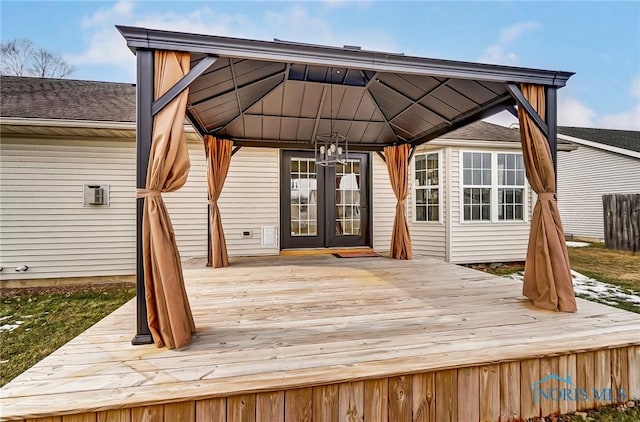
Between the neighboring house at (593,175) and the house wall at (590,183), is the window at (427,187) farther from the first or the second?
the house wall at (590,183)

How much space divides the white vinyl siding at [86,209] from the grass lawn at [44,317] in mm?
474

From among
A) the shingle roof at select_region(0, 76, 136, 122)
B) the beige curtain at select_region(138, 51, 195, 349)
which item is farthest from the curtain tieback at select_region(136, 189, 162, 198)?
the shingle roof at select_region(0, 76, 136, 122)

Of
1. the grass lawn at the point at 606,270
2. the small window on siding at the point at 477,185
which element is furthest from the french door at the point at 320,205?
the grass lawn at the point at 606,270

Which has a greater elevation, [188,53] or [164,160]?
[188,53]

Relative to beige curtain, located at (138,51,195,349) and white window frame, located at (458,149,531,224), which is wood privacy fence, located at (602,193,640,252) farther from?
beige curtain, located at (138,51,195,349)

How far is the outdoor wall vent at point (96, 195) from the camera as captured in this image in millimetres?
5582

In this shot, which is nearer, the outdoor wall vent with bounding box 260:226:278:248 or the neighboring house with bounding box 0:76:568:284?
the neighboring house with bounding box 0:76:568:284

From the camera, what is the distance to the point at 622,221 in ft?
29.3

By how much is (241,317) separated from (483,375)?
196 centimetres

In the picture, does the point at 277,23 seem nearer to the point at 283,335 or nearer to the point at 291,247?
the point at 291,247

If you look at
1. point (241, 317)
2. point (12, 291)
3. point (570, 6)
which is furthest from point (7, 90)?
point (570, 6)

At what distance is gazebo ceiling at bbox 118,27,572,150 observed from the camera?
2.48m

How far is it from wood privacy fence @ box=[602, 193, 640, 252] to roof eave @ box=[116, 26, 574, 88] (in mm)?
8864

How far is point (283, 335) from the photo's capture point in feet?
7.58
